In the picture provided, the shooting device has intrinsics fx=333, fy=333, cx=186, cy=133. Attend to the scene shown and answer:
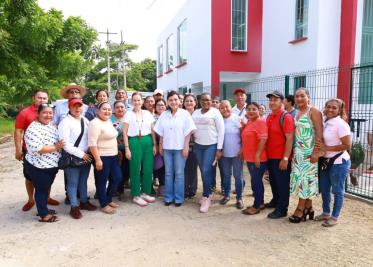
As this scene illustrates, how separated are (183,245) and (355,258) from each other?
1.83m

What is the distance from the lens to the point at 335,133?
13.5 feet

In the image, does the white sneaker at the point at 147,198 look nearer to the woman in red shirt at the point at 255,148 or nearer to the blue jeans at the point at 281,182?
the woman in red shirt at the point at 255,148

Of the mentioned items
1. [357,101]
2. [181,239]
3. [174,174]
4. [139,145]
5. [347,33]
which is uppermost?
[347,33]

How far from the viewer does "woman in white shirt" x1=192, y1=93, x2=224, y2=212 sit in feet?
16.2

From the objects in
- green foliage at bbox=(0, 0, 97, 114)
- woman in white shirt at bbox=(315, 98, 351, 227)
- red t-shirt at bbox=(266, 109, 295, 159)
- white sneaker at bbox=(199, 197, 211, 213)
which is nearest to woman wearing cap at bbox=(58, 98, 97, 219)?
white sneaker at bbox=(199, 197, 211, 213)

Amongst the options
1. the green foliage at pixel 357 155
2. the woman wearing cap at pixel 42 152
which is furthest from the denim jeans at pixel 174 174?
the green foliage at pixel 357 155

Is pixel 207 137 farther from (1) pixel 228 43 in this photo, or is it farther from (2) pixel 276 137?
(1) pixel 228 43

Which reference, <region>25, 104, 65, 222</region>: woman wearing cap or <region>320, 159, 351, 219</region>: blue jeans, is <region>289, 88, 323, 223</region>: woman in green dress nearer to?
<region>320, 159, 351, 219</region>: blue jeans

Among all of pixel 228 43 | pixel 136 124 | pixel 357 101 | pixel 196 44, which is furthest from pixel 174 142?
pixel 196 44

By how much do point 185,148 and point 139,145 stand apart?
711 millimetres

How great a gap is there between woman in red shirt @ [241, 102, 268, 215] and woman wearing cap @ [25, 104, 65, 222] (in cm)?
251

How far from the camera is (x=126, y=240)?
3.95 m

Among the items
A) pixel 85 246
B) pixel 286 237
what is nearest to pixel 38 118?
pixel 85 246

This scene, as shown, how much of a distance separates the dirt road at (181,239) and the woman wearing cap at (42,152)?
1.62 ft
